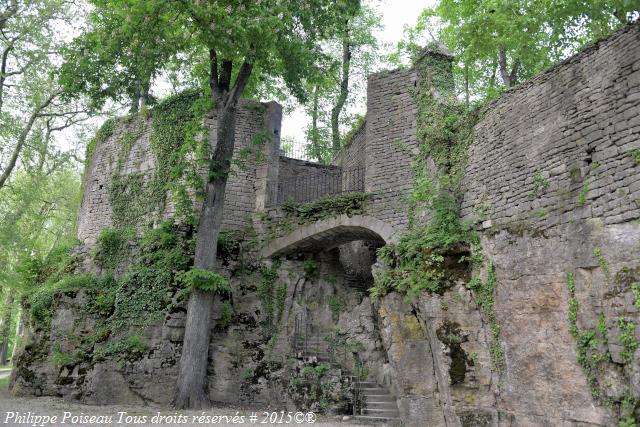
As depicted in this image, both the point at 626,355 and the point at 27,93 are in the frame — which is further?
the point at 27,93

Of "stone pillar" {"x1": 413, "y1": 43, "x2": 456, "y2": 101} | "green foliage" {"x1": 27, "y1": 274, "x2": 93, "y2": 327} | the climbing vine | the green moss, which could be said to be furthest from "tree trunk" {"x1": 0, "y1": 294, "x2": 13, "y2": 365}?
"stone pillar" {"x1": 413, "y1": 43, "x2": 456, "y2": 101}

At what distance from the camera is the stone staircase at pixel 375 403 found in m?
9.55

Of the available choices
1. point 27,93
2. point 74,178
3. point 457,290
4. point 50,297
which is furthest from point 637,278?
point 74,178

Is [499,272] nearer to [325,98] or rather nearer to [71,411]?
[71,411]

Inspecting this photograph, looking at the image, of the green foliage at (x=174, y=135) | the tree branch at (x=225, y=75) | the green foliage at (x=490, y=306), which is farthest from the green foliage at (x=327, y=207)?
the green foliage at (x=490, y=306)

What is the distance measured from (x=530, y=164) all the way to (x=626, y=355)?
3390 mm

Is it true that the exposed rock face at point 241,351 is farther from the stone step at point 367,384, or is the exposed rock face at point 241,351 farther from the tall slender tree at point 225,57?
the tall slender tree at point 225,57

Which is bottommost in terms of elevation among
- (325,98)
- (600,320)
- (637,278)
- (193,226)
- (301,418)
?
(301,418)

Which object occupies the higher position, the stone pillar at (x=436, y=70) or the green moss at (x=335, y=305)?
Result: the stone pillar at (x=436, y=70)

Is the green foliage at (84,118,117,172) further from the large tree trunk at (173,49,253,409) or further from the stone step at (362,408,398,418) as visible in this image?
the stone step at (362,408,398,418)

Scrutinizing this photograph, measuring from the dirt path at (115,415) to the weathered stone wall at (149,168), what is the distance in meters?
4.88

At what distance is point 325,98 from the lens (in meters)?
20.2

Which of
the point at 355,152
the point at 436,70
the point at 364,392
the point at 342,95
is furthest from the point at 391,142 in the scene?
the point at 342,95

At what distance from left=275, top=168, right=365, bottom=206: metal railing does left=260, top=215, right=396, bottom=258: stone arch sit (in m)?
1.10
